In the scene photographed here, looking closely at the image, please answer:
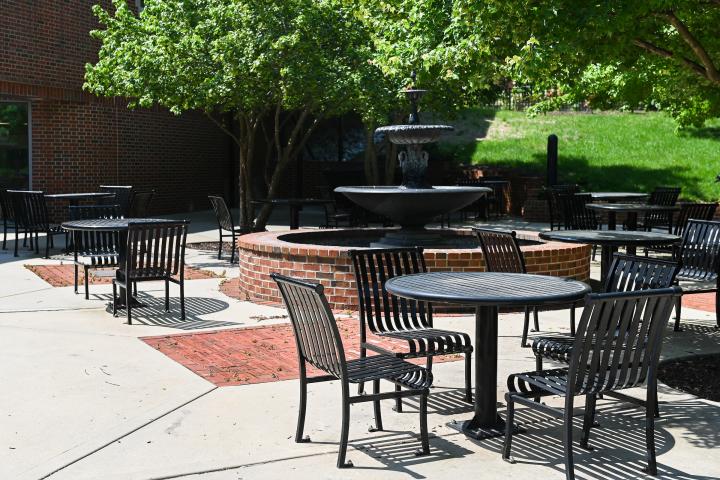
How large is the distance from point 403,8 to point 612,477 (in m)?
6.34

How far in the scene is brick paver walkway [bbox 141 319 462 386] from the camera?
22.1 ft

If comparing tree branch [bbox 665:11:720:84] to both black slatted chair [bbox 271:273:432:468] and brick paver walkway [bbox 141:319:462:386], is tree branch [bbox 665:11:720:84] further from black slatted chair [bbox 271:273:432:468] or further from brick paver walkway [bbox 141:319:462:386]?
black slatted chair [bbox 271:273:432:468]

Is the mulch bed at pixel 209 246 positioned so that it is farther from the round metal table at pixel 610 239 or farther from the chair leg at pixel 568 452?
the chair leg at pixel 568 452

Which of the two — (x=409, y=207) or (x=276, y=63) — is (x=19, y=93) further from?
(x=409, y=207)

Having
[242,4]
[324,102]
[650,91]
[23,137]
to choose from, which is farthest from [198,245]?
[650,91]

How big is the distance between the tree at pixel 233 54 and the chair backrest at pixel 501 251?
610cm

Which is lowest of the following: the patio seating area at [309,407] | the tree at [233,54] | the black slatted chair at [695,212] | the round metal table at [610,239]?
the patio seating area at [309,407]

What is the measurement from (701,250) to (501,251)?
7.97 ft

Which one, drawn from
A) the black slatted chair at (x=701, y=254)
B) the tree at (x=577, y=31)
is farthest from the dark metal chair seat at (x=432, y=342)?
the black slatted chair at (x=701, y=254)

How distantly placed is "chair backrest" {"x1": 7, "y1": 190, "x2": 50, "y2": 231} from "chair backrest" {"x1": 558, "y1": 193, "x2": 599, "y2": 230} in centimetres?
837

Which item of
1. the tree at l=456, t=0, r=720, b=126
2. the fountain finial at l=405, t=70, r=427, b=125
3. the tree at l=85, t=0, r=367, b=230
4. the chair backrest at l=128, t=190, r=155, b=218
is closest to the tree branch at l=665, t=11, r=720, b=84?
the tree at l=456, t=0, r=720, b=126

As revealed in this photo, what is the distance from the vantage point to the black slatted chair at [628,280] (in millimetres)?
5543

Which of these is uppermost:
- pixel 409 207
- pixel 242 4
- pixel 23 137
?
pixel 242 4

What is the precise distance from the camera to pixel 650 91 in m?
19.0
